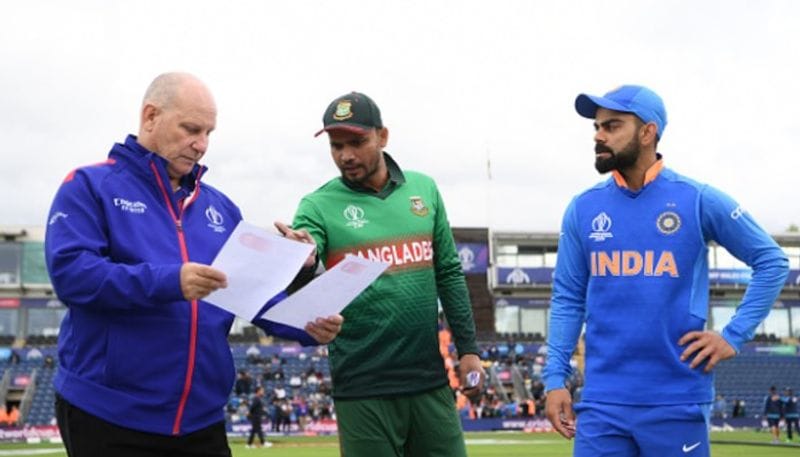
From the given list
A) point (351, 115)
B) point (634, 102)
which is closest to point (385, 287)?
point (351, 115)

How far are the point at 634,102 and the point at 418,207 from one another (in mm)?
1341

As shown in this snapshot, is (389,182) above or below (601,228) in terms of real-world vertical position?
above

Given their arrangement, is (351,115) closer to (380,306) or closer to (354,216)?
(354,216)

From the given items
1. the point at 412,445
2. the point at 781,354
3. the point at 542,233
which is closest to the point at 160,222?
the point at 412,445

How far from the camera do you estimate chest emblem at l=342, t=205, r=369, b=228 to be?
5.58 meters

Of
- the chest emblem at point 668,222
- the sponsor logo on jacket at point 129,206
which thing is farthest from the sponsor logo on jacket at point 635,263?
the sponsor logo on jacket at point 129,206

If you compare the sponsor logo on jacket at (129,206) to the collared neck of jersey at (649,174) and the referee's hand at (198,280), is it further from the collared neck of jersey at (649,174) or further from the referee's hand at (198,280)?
the collared neck of jersey at (649,174)

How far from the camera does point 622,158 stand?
5023 millimetres

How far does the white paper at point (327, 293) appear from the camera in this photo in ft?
13.9

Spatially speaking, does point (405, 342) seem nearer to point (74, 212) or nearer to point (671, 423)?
point (671, 423)

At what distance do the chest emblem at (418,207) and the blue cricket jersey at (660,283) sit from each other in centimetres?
103

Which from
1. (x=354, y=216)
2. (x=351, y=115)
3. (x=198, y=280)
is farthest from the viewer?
(x=354, y=216)

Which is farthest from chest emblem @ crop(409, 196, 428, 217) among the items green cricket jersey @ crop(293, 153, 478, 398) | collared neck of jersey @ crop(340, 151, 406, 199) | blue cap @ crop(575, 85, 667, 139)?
blue cap @ crop(575, 85, 667, 139)

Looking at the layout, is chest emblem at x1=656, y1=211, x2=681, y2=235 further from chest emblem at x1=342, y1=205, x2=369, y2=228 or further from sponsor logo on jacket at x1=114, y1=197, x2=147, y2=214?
sponsor logo on jacket at x1=114, y1=197, x2=147, y2=214
